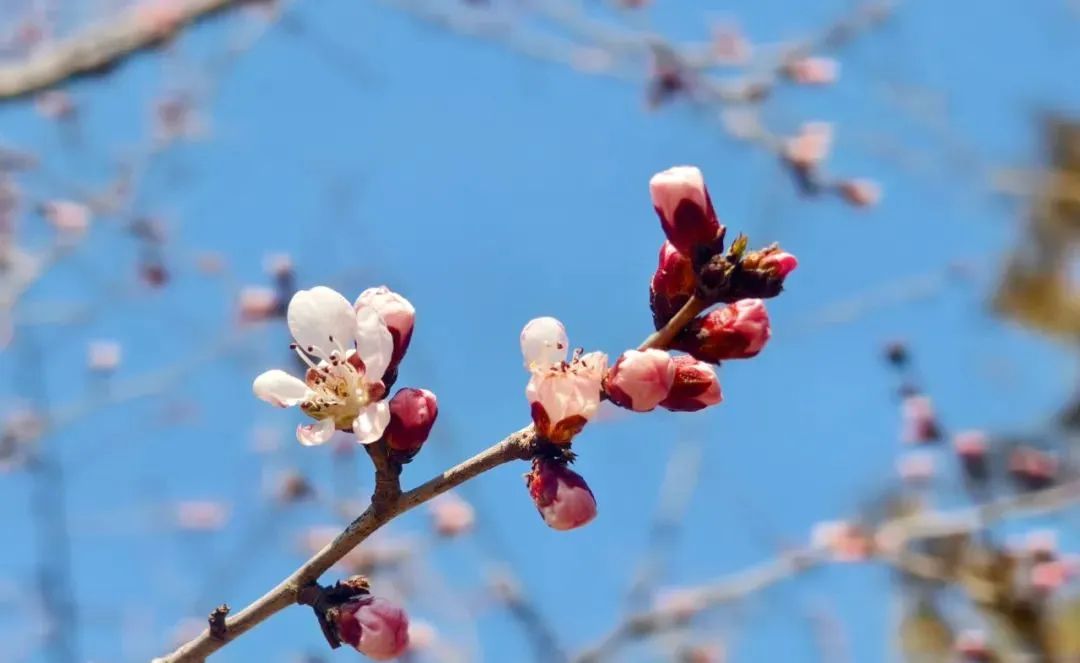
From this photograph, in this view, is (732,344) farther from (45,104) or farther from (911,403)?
(45,104)

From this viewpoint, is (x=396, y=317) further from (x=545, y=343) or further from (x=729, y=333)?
(x=729, y=333)

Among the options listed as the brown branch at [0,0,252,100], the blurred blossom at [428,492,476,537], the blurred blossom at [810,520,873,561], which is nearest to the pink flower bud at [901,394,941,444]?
the blurred blossom at [810,520,873,561]

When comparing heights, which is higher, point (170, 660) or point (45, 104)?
point (45, 104)

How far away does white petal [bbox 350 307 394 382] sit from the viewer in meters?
1.23

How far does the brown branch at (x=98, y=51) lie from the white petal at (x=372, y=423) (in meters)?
2.68

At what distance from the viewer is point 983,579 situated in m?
3.36

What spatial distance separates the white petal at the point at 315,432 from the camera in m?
1.26

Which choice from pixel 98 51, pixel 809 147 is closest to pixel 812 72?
Result: pixel 809 147

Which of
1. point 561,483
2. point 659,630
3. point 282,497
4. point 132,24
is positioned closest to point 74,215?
point 132,24

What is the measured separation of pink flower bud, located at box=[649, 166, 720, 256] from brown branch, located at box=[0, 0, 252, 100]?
8.93ft

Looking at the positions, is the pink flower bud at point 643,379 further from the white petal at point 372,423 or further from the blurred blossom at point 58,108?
the blurred blossom at point 58,108

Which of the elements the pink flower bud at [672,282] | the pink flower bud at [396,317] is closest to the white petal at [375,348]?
the pink flower bud at [396,317]

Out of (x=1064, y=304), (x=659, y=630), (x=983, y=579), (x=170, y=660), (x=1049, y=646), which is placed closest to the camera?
(x=170, y=660)

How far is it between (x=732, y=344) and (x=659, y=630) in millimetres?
2223
